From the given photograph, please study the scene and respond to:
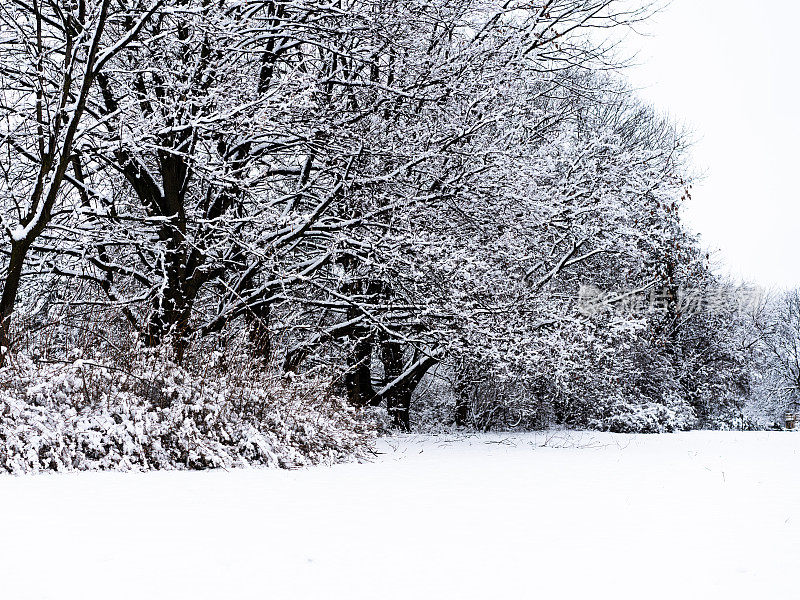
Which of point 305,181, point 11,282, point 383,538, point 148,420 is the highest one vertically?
point 305,181

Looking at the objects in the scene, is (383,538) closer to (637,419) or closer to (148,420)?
(148,420)

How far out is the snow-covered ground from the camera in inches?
108

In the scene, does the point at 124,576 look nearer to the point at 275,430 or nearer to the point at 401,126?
the point at 275,430

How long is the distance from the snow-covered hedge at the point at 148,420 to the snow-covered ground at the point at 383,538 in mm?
394

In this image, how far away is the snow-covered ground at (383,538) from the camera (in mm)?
2736

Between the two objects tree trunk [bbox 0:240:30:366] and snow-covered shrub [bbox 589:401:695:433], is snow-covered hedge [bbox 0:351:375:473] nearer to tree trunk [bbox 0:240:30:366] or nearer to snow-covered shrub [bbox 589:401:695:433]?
tree trunk [bbox 0:240:30:366]

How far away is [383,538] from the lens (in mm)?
3613

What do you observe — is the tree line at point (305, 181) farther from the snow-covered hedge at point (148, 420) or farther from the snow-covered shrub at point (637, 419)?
the snow-covered shrub at point (637, 419)

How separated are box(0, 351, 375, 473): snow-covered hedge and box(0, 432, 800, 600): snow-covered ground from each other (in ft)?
1.29

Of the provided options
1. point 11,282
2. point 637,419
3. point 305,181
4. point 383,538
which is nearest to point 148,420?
point 11,282

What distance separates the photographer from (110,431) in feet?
18.2

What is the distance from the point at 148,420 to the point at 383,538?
2995mm

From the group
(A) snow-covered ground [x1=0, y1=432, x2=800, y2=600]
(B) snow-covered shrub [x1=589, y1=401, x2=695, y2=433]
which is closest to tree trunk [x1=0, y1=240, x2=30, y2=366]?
(A) snow-covered ground [x1=0, y1=432, x2=800, y2=600]

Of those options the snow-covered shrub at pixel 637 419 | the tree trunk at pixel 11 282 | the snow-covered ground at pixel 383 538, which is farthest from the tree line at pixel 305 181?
the snow-covered shrub at pixel 637 419
